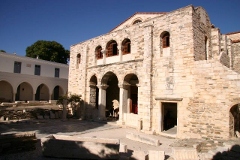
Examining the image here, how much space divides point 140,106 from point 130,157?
5.62 metres

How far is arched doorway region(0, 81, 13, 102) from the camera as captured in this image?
2308 centimetres

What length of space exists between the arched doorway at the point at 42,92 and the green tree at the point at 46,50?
9.74 metres

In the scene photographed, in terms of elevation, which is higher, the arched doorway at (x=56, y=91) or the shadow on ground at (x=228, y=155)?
the arched doorway at (x=56, y=91)

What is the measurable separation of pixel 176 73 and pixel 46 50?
104 feet

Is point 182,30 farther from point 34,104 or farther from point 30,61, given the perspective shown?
point 30,61

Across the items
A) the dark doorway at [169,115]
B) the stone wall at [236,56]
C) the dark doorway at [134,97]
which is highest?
the stone wall at [236,56]

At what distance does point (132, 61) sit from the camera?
1253 centimetres

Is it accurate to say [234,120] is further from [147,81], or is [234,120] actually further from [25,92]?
[25,92]

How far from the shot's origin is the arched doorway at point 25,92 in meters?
25.1

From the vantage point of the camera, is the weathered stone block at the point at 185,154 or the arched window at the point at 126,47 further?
the arched window at the point at 126,47

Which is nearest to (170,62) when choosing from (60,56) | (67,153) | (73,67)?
(67,153)

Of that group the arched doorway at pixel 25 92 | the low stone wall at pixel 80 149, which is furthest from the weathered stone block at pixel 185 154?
the arched doorway at pixel 25 92

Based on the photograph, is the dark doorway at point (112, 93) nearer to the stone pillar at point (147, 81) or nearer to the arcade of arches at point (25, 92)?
the stone pillar at point (147, 81)

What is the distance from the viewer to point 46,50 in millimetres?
35500
